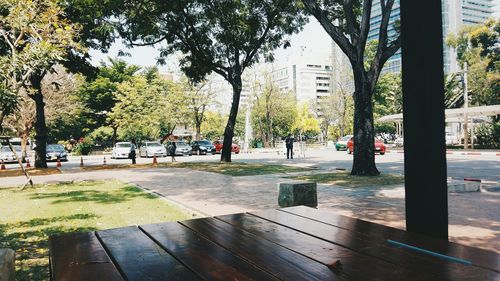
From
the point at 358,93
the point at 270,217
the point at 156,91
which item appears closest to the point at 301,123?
the point at 156,91

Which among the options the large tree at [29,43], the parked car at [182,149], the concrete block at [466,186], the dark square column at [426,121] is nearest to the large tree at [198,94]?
the parked car at [182,149]

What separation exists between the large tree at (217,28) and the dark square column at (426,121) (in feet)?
60.6

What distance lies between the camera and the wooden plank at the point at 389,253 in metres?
1.72

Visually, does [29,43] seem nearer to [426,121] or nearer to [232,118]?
[232,118]

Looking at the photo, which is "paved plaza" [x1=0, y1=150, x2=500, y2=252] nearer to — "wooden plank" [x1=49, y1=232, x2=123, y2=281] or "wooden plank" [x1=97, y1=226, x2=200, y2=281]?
"wooden plank" [x1=97, y1=226, x2=200, y2=281]

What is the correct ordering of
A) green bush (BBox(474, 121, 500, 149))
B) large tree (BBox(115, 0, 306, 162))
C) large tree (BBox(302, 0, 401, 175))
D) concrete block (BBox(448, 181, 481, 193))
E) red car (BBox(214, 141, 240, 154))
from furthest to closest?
red car (BBox(214, 141, 240, 154)) < green bush (BBox(474, 121, 500, 149)) < large tree (BBox(115, 0, 306, 162)) < large tree (BBox(302, 0, 401, 175)) < concrete block (BBox(448, 181, 481, 193))

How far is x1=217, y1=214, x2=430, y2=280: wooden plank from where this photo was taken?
5.81 ft

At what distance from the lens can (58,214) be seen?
312 inches

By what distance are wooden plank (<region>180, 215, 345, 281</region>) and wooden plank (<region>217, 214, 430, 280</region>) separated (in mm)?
63

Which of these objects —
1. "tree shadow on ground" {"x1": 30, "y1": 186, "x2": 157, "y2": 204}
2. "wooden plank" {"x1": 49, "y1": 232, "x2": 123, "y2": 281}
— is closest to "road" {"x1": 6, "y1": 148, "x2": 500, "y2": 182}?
"tree shadow on ground" {"x1": 30, "y1": 186, "x2": 157, "y2": 204}

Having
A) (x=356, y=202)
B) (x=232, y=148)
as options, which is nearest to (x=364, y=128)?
(x=356, y=202)

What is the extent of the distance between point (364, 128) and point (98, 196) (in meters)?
8.98

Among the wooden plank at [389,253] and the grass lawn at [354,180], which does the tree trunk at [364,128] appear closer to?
the grass lawn at [354,180]

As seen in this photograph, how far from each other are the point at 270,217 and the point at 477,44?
47.8m
